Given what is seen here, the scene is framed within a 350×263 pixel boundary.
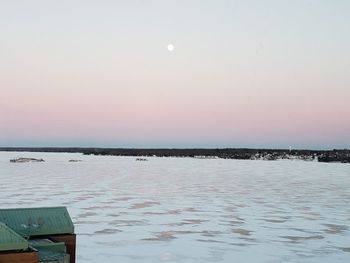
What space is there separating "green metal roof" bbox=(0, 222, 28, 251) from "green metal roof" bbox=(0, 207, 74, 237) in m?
2.12

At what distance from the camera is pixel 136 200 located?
35281 millimetres

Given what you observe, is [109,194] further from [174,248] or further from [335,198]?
[174,248]

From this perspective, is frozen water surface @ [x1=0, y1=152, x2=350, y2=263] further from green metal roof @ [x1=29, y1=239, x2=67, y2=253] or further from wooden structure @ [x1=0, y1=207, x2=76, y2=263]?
green metal roof @ [x1=29, y1=239, x2=67, y2=253]

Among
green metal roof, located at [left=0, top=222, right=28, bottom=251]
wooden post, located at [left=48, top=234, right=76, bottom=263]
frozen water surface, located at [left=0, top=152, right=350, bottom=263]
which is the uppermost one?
green metal roof, located at [left=0, top=222, right=28, bottom=251]

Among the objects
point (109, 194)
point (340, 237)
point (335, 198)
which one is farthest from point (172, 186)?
point (340, 237)

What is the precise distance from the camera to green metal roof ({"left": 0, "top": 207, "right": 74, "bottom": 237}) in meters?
14.8

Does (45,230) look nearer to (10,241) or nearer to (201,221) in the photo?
(10,241)

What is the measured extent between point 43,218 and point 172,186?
32235 millimetres

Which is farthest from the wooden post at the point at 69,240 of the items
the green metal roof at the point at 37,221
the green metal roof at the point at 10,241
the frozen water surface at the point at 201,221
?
the green metal roof at the point at 10,241

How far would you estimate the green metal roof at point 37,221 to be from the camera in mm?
14773

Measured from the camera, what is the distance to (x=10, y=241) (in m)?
12.4

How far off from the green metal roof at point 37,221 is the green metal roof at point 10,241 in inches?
83.6

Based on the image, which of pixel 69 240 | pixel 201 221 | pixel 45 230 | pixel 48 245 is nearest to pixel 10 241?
pixel 48 245

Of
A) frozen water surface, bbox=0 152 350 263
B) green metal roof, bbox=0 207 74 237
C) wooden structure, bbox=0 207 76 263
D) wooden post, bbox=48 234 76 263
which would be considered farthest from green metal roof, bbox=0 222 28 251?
frozen water surface, bbox=0 152 350 263
